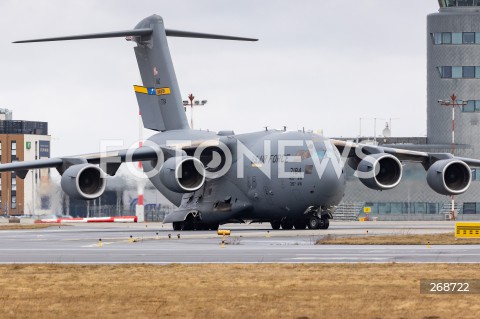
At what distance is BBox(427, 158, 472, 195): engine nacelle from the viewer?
1944 inches

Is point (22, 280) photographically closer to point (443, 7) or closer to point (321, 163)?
point (321, 163)

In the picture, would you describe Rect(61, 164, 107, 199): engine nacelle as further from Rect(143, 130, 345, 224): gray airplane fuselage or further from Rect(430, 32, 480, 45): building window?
Rect(430, 32, 480, 45): building window

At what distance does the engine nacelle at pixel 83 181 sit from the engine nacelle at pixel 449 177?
48.1 feet

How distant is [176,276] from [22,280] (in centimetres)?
330

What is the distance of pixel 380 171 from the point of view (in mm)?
50781

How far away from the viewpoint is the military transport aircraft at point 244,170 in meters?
47.5

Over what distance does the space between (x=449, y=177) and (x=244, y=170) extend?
938 cm

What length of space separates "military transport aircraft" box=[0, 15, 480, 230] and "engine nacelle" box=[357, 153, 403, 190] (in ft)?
0.15

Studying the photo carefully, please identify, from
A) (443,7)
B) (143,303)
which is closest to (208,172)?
(143,303)

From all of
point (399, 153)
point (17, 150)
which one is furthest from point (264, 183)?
point (17, 150)

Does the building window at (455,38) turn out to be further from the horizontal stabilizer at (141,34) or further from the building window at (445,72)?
the horizontal stabilizer at (141,34)

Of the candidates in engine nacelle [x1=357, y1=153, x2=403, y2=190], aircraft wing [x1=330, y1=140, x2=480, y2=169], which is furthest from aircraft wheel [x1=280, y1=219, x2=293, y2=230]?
aircraft wing [x1=330, y1=140, x2=480, y2=169]

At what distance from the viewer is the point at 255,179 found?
4984 cm

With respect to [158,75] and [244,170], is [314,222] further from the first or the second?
[158,75]
